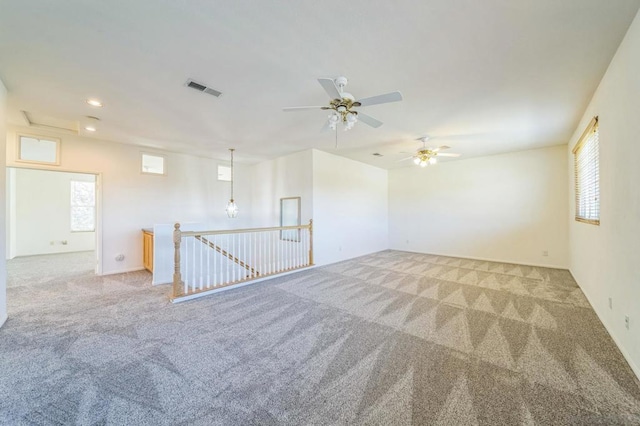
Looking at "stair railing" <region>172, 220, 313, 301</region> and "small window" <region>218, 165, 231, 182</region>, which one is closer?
"stair railing" <region>172, 220, 313, 301</region>

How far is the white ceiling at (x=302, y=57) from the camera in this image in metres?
1.90

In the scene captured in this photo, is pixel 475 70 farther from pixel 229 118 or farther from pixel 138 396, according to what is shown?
pixel 138 396

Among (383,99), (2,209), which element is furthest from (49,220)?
(383,99)

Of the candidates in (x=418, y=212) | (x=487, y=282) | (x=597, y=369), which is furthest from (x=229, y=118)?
(x=418, y=212)

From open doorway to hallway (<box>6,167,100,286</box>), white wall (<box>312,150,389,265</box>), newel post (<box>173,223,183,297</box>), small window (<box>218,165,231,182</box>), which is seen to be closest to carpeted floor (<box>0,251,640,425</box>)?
newel post (<box>173,223,183,297</box>)

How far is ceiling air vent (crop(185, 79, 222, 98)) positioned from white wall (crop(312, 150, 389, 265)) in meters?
Answer: 3.18

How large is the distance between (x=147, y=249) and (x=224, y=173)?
9.80 ft

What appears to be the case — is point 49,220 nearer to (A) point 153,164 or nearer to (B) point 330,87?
(A) point 153,164

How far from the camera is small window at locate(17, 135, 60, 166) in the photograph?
459 cm

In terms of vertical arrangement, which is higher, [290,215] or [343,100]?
[343,100]

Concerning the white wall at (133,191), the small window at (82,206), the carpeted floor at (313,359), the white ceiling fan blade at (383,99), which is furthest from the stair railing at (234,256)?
the small window at (82,206)

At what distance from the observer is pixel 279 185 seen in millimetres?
7031

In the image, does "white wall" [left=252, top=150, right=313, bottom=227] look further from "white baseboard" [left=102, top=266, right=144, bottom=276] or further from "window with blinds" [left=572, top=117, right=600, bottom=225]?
"window with blinds" [left=572, top=117, right=600, bottom=225]

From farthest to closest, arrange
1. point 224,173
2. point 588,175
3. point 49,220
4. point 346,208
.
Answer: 1. point 49,220
2. point 224,173
3. point 346,208
4. point 588,175
